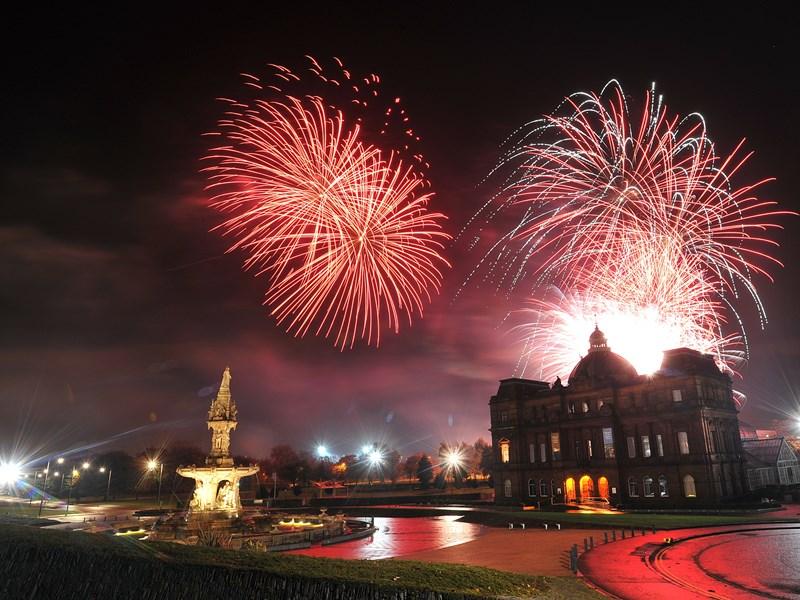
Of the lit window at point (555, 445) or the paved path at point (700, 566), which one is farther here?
the lit window at point (555, 445)

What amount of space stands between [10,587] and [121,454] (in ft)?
415

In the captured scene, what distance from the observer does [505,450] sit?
263 feet

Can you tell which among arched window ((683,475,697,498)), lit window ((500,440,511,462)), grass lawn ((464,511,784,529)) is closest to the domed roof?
lit window ((500,440,511,462))

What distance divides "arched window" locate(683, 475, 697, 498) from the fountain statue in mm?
46555

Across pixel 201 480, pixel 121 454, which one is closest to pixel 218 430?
pixel 201 480

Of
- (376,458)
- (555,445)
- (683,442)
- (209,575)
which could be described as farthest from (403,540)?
(376,458)

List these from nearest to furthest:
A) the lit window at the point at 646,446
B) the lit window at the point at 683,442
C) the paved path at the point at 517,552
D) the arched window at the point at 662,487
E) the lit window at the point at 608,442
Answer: the paved path at the point at 517,552
the lit window at the point at 683,442
the arched window at the point at 662,487
the lit window at the point at 646,446
the lit window at the point at 608,442

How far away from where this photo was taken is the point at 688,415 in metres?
62.1

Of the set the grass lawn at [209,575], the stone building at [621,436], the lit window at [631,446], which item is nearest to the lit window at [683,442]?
the stone building at [621,436]

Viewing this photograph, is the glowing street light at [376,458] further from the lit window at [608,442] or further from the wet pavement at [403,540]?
the wet pavement at [403,540]

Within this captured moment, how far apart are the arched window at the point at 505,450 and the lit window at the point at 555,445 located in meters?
6.93

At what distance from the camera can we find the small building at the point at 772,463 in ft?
236

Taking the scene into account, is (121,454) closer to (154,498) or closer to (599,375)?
(154,498)

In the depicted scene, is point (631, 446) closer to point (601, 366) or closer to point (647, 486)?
point (647, 486)
